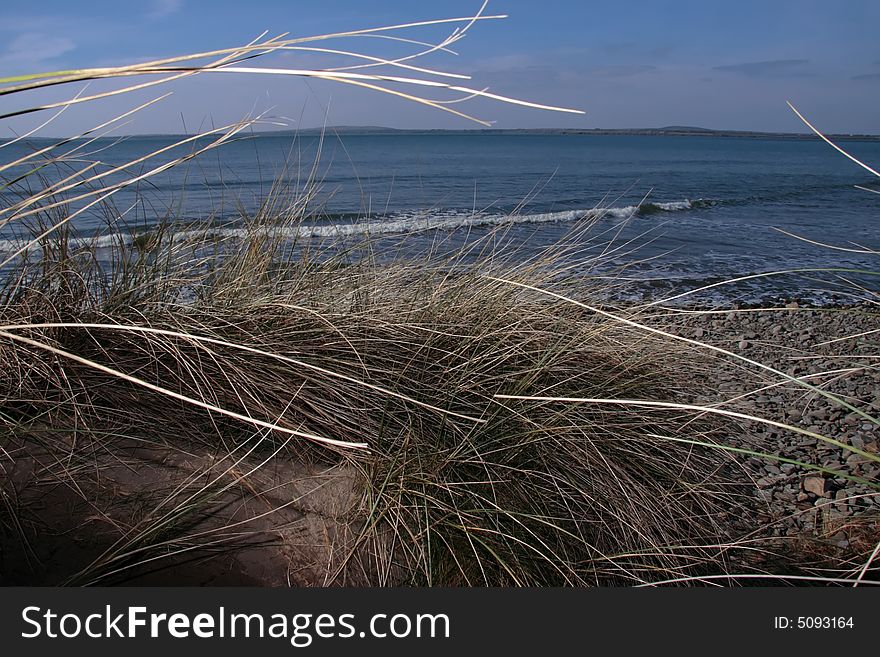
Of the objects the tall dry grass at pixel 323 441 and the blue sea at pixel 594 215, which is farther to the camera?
the blue sea at pixel 594 215

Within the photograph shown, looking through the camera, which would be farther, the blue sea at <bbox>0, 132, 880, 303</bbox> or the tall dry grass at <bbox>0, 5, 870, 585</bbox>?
the blue sea at <bbox>0, 132, 880, 303</bbox>

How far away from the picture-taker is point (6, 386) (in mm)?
1884

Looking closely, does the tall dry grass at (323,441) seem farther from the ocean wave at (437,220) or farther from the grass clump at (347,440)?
the ocean wave at (437,220)

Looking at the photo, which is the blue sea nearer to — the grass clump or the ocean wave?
the ocean wave

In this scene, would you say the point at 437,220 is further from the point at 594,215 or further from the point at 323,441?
the point at 323,441

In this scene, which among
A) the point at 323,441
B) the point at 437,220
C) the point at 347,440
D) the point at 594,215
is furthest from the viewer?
the point at 437,220

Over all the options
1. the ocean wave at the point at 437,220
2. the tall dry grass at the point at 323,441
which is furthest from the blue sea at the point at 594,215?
the tall dry grass at the point at 323,441

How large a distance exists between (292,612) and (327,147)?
37.4 metres

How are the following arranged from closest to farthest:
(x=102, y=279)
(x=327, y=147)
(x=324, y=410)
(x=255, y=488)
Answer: (x=255, y=488) < (x=324, y=410) < (x=102, y=279) < (x=327, y=147)

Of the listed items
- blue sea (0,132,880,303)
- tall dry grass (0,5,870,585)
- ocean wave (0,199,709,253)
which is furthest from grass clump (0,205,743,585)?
ocean wave (0,199,709,253)

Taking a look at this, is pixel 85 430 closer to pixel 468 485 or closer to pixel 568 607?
pixel 468 485

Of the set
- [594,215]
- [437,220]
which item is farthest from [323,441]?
[437,220]

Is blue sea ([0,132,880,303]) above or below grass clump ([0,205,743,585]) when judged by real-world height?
above

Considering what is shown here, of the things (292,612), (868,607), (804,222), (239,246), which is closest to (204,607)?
(292,612)
